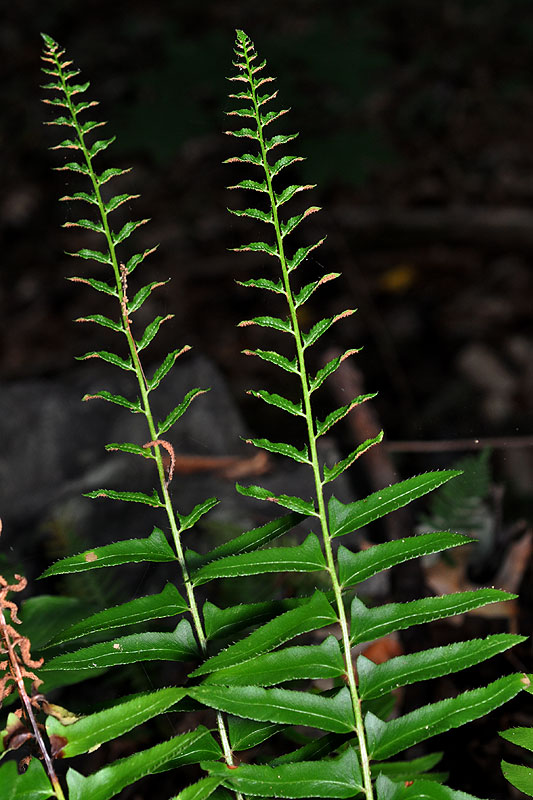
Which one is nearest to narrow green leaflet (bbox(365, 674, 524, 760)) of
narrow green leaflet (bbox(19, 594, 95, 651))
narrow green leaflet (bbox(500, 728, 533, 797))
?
narrow green leaflet (bbox(500, 728, 533, 797))

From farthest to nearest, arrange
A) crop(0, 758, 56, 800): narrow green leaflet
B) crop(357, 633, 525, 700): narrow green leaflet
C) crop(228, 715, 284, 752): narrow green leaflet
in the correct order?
crop(228, 715, 284, 752): narrow green leaflet, crop(357, 633, 525, 700): narrow green leaflet, crop(0, 758, 56, 800): narrow green leaflet

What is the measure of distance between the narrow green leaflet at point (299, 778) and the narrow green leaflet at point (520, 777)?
23 cm

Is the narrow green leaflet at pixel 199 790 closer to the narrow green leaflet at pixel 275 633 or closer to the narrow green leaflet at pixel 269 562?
the narrow green leaflet at pixel 275 633

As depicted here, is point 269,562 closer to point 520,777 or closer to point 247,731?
point 247,731

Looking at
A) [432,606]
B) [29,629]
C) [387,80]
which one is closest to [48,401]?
[29,629]

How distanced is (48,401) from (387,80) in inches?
220

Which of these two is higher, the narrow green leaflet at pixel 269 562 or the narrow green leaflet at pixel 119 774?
the narrow green leaflet at pixel 269 562

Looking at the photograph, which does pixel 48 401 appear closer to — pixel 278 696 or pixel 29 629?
pixel 29 629

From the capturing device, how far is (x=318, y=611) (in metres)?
1.03

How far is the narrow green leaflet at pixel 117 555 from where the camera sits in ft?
3.62

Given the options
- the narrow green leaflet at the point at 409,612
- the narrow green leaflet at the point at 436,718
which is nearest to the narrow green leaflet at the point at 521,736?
the narrow green leaflet at the point at 436,718

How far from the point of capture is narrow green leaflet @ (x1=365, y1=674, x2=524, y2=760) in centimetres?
102

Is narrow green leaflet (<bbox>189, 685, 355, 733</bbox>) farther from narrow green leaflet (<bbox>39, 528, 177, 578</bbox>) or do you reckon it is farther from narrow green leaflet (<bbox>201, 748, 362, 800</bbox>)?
narrow green leaflet (<bbox>39, 528, 177, 578</bbox>)

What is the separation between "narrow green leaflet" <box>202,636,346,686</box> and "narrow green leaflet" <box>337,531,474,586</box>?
0.09 metres
